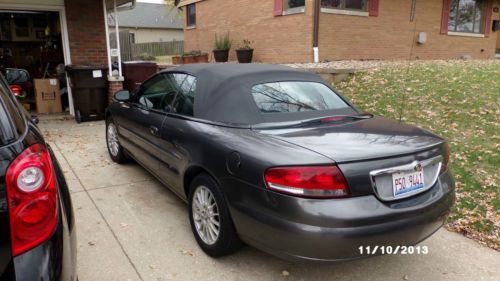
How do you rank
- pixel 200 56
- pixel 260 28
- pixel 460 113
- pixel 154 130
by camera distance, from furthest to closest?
pixel 200 56 → pixel 260 28 → pixel 460 113 → pixel 154 130

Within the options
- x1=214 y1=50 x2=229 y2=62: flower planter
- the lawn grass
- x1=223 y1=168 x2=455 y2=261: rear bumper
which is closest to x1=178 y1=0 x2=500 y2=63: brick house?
x1=214 y1=50 x2=229 y2=62: flower planter

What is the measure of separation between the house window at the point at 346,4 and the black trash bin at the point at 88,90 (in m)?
6.82

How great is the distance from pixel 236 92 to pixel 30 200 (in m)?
1.99

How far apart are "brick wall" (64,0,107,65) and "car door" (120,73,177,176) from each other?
505cm

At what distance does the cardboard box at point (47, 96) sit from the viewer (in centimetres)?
939

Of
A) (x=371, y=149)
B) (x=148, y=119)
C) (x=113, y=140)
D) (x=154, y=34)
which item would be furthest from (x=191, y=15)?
(x=154, y=34)

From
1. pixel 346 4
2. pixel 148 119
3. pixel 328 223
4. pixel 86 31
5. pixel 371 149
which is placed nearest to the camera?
pixel 328 223

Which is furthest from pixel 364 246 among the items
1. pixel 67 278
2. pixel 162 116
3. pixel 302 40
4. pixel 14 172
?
pixel 302 40

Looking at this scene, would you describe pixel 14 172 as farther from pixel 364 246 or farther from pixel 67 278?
pixel 364 246

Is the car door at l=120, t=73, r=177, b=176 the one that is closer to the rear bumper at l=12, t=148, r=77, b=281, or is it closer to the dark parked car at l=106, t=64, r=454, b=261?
the dark parked car at l=106, t=64, r=454, b=261

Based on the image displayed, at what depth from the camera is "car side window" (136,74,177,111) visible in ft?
13.4

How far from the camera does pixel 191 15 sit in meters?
18.9

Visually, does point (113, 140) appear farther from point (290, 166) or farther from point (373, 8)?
point (373, 8)

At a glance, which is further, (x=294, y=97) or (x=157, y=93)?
(x=157, y=93)
